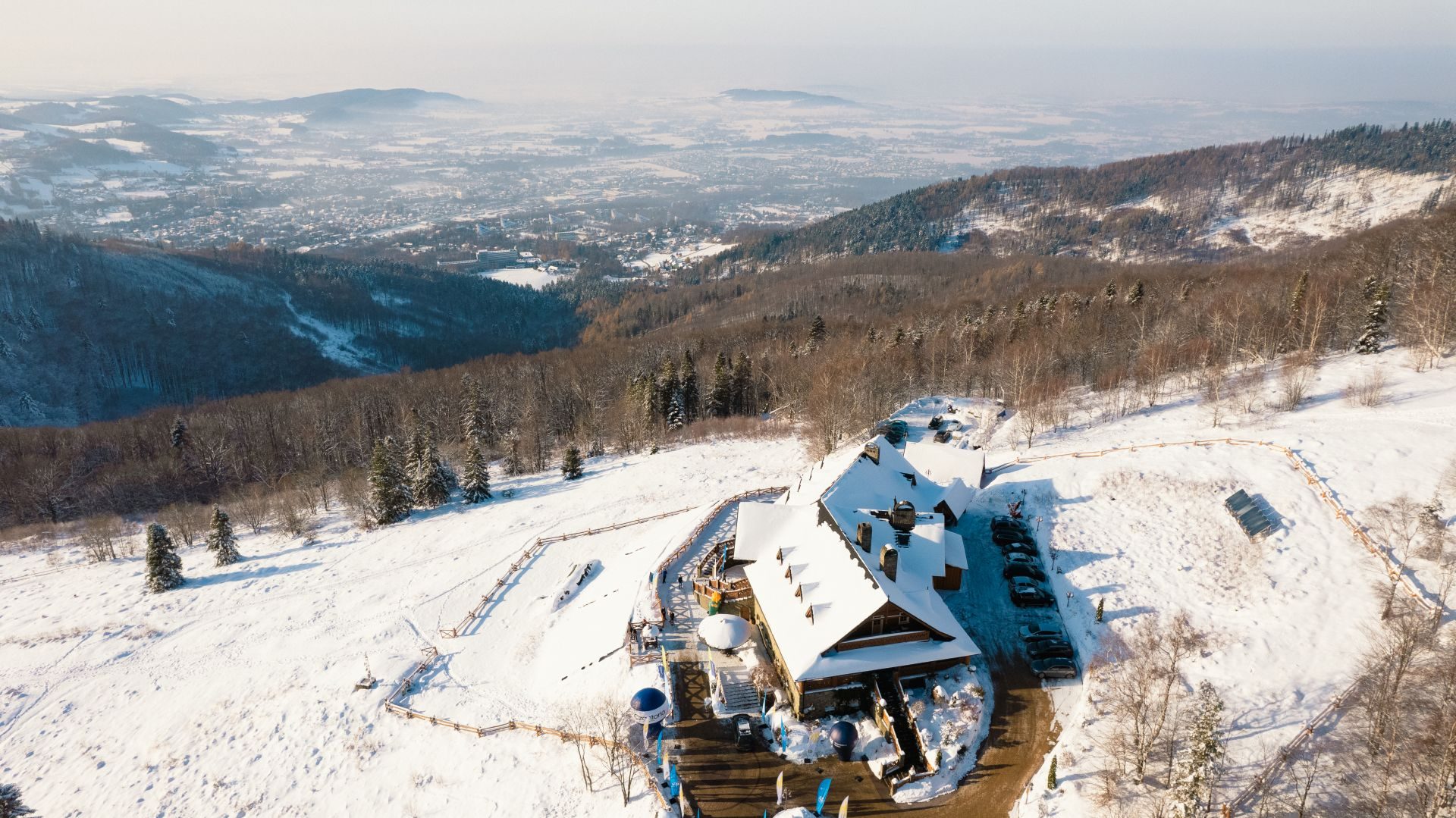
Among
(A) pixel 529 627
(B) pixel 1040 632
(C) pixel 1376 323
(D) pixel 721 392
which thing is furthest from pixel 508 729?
(C) pixel 1376 323

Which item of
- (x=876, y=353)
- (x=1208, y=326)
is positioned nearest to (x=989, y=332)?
(x=876, y=353)

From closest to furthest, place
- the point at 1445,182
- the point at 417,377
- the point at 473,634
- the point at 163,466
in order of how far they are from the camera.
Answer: the point at 473,634
the point at 163,466
the point at 417,377
the point at 1445,182

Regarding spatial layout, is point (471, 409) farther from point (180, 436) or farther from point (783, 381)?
point (783, 381)

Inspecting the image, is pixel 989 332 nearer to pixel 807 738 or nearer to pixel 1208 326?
pixel 1208 326

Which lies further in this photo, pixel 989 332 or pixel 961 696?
pixel 989 332

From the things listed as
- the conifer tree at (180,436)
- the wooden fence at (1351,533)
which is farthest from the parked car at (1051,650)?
the conifer tree at (180,436)

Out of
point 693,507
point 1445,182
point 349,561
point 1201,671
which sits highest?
point 1445,182

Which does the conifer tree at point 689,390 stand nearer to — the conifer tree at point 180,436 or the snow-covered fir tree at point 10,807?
the conifer tree at point 180,436

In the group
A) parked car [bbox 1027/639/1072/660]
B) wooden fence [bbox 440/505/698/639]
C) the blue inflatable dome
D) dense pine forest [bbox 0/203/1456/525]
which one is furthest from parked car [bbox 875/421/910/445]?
the blue inflatable dome
